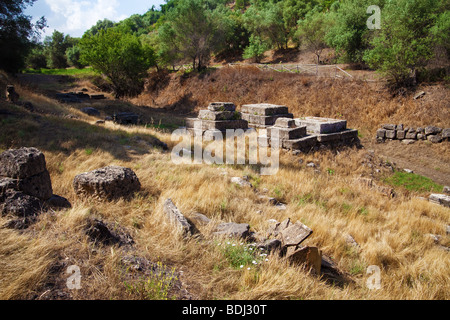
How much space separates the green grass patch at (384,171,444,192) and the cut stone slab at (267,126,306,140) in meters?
3.29

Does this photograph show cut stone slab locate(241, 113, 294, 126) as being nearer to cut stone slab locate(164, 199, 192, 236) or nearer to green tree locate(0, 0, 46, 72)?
cut stone slab locate(164, 199, 192, 236)

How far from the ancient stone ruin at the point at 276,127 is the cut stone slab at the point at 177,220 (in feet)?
22.2

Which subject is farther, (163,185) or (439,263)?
(163,185)

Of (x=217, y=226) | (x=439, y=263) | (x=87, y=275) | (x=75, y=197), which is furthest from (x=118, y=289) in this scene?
(x=439, y=263)

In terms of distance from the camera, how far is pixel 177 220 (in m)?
3.90

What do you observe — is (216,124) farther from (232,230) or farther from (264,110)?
(232,230)

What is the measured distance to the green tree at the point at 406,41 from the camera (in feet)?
48.6

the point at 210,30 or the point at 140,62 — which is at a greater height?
the point at 210,30

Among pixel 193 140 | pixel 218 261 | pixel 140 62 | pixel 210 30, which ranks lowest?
pixel 218 261

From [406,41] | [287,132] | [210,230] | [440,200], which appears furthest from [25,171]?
[406,41]

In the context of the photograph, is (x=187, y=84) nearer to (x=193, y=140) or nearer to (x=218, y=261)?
(x=193, y=140)

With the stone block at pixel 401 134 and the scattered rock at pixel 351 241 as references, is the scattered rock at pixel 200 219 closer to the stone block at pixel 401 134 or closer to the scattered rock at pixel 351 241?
the scattered rock at pixel 351 241

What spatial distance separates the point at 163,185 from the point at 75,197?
1566 mm
